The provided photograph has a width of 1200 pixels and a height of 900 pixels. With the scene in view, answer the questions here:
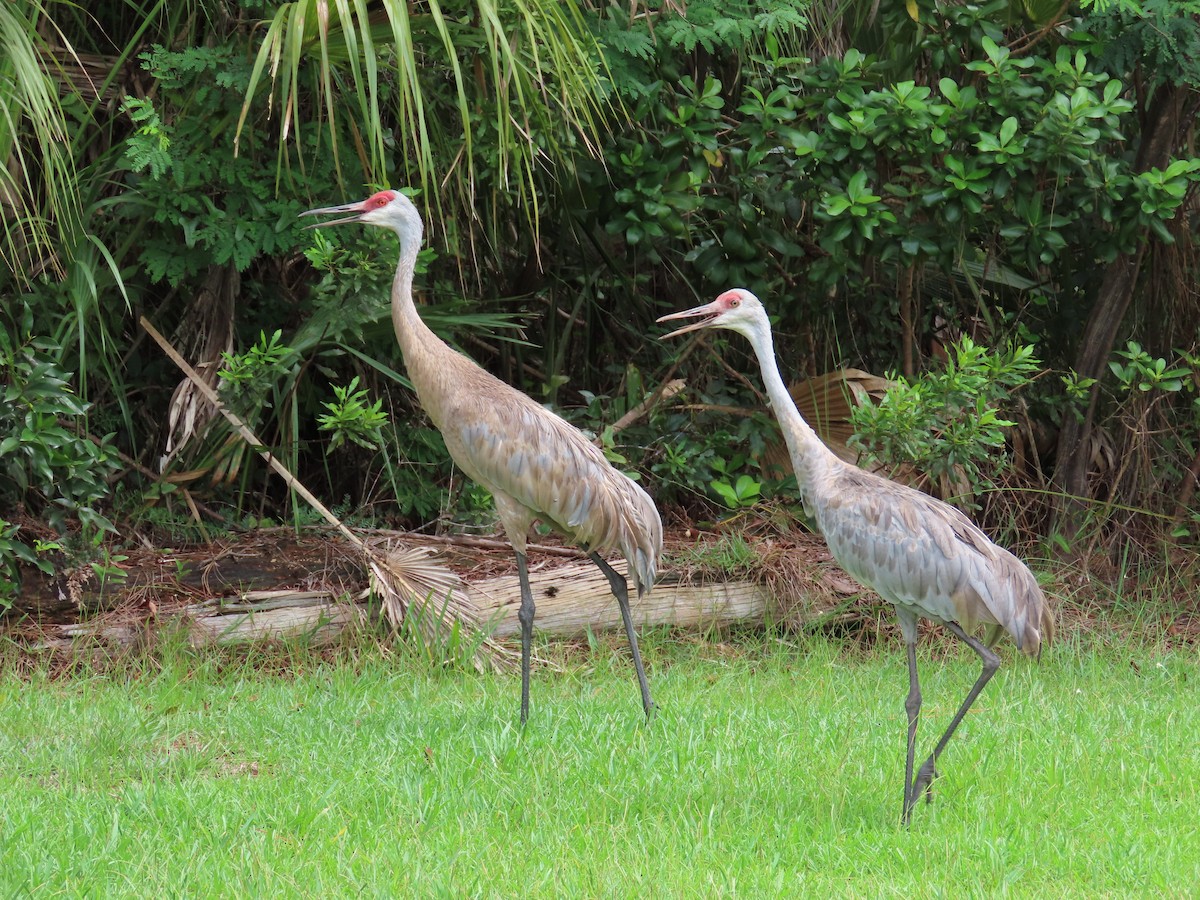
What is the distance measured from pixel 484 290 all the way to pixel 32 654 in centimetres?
372

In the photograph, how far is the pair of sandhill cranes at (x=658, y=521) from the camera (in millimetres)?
4746

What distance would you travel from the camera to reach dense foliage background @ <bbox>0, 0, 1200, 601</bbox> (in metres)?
6.75

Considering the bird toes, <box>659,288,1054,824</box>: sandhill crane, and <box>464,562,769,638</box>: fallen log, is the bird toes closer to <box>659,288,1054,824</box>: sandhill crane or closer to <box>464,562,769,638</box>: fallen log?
<box>659,288,1054,824</box>: sandhill crane

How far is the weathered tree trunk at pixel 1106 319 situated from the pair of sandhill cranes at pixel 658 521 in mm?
3240

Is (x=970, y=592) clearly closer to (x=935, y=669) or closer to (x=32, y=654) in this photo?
(x=935, y=669)

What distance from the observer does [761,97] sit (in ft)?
24.7

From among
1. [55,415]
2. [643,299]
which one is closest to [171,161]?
[55,415]

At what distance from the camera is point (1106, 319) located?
8.37 metres

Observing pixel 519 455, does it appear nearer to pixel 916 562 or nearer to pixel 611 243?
pixel 916 562

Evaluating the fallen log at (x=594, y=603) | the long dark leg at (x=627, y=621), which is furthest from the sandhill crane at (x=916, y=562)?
the fallen log at (x=594, y=603)

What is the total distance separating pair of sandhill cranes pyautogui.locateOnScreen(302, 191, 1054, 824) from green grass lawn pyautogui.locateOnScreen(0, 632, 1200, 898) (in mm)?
322

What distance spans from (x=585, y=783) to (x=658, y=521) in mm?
1822

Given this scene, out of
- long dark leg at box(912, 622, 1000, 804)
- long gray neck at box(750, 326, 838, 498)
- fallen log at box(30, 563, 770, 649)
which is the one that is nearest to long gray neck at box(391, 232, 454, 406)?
fallen log at box(30, 563, 770, 649)

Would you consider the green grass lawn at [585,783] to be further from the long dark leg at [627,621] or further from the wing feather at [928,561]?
the wing feather at [928,561]
